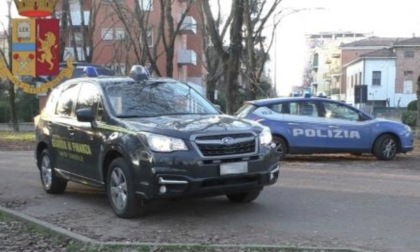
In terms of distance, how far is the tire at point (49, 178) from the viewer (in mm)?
10094

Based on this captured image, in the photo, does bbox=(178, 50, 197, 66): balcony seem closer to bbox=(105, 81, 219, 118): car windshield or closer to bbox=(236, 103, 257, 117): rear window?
bbox=(236, 103, 257, 117): rear window

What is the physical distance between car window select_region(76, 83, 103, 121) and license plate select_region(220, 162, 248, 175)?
1.95 m

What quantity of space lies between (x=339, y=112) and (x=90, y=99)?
292 inches

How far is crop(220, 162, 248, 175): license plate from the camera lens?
7.58 meters

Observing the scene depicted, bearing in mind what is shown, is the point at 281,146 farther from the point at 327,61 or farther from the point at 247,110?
the point at 327,61

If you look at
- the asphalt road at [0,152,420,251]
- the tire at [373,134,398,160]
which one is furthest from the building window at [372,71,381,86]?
the asphalt road at [0,152,420,251]

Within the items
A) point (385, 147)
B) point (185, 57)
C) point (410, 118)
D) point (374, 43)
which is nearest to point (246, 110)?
point (385, 147)

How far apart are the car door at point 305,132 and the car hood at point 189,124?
6.32m

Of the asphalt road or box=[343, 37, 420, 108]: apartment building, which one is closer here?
the asphalt road

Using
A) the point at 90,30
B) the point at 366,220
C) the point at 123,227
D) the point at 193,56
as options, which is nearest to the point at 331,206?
the point at 366,220

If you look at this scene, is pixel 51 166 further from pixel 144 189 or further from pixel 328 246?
pixel 328 246

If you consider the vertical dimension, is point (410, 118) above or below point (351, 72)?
below

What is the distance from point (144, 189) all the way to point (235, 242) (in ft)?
4.61

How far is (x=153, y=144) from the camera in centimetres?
750
